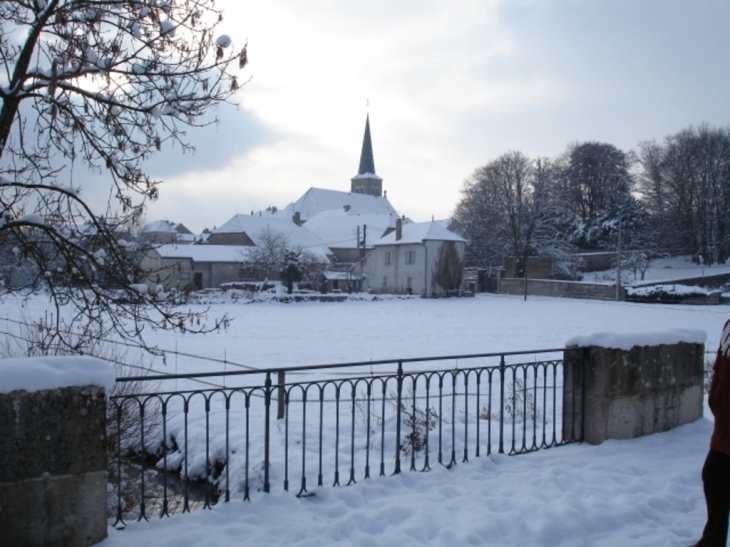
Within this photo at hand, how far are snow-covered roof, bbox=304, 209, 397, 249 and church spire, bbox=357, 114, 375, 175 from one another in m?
25.3

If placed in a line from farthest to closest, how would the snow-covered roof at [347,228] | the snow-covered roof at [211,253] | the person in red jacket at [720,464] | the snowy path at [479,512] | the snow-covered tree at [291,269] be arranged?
1. the snow-covered roof at [347,228]
2. the snow-covered roof at [211,253]
3. the snow-covered tree at [291,269]
4. the snowy path at [479,512]
5. the person in red jacket at [720,464]

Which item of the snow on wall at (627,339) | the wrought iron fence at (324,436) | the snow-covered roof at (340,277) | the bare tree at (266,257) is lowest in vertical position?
the wrought iron fence at (324,436)

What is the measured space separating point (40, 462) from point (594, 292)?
40393mm

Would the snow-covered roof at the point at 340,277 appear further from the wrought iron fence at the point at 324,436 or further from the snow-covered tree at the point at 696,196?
the wrought iron fence at the point at 324,436

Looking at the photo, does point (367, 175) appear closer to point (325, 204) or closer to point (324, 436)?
point (325, 204)

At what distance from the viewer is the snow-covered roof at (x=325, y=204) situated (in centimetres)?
7807

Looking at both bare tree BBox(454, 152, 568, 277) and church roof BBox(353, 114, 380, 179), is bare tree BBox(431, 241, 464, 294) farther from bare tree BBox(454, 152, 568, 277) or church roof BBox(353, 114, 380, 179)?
church roof BBox(353, 114, 380, 179)

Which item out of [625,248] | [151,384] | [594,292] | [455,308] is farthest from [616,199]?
[151,384]

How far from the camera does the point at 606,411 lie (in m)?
5.98

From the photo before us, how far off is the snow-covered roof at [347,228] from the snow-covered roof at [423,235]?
15263 millimetres

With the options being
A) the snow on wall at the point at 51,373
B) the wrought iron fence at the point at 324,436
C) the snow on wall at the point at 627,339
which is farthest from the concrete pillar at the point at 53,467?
the snow on wall at the point at 627,339

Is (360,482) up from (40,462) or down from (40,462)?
down

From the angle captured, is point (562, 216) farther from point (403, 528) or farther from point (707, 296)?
point (403, 528)

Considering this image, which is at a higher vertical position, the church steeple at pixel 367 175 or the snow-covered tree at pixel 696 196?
the church steeple at pixel 367 175
